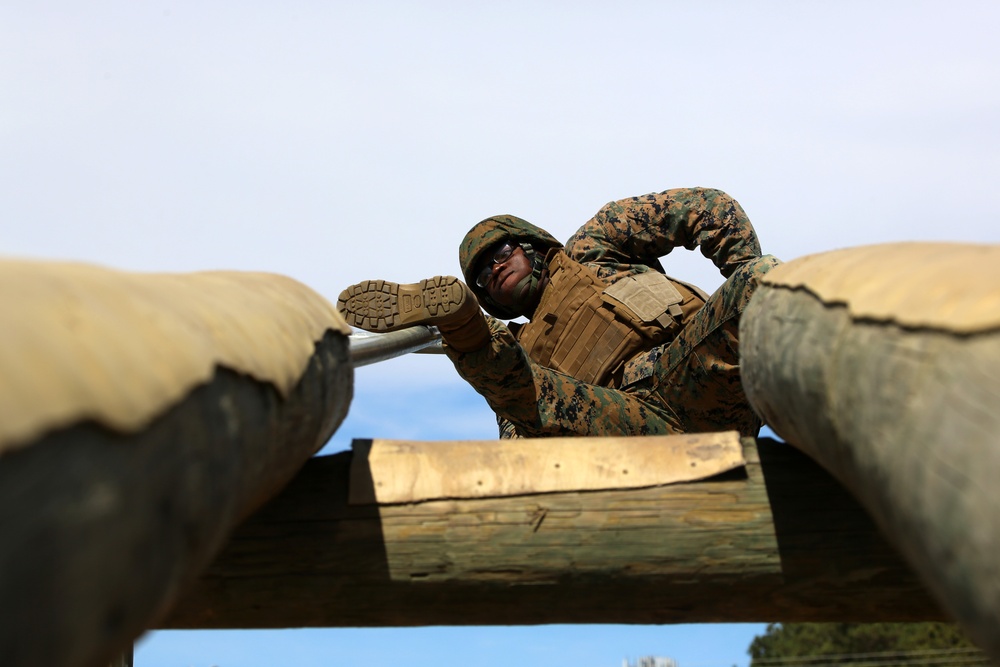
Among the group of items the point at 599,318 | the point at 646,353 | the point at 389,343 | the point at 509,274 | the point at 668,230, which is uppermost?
the point at 668,230

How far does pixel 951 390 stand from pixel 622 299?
3.76 m

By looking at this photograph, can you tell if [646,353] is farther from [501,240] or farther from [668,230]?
[501,240]

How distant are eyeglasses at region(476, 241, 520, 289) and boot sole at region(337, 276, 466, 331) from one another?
1363 mm

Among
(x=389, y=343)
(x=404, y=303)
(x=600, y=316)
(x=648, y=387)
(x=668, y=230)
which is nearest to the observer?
(x=389, y=343)

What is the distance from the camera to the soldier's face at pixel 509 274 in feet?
16.8

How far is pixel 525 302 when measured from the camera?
5176mm

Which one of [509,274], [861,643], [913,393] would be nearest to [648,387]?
[509,274]

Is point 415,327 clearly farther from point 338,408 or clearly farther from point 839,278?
point 839,278

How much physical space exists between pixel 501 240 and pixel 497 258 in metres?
0.09

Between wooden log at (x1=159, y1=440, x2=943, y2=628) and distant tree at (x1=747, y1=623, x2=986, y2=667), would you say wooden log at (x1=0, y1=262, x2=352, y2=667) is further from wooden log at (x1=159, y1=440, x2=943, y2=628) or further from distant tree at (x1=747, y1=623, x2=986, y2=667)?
distant tree at (x1=747, y1=623, x2=986, y2=667)

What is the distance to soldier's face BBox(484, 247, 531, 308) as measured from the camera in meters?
5.13

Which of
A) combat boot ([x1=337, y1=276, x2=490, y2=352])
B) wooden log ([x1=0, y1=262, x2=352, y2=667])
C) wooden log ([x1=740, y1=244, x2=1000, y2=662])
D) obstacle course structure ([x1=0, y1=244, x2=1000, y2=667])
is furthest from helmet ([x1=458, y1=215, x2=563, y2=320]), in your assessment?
wooden log ([x1=0, y1=262, x2=352, y2=667])

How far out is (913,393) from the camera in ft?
3.64

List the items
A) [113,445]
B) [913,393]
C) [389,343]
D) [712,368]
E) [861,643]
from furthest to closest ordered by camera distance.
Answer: [861,643] → [712,368] → [389,343] → [913,393] → [113,445]
